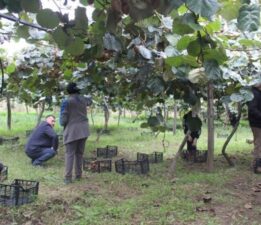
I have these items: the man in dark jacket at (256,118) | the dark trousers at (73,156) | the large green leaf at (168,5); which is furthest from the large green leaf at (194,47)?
the man in dark jacket at (256,118)

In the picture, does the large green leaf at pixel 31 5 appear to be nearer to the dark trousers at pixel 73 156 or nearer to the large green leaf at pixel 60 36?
the large green leaf at pixel 60 36

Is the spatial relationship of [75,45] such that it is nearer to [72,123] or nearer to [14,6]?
[14,6]

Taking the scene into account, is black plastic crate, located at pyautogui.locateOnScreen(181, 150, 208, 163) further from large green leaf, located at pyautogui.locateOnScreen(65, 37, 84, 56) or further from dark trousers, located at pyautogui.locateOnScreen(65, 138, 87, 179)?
large green leaf, located at pyautogui.locateOnScreen(65, 37, 84, 56)

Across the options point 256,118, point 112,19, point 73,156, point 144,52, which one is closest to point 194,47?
point 112,19

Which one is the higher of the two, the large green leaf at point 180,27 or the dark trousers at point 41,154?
the large green leaf at point 180,27

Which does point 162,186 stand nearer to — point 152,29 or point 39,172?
point 39,172

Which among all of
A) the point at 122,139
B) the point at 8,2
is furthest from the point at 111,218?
the point at 122,139

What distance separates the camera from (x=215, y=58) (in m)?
2.06

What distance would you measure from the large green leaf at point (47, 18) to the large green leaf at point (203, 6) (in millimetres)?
610

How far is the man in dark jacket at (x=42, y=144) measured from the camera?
27.2 ft

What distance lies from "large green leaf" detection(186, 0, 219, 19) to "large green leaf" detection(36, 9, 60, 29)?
24.0 inches

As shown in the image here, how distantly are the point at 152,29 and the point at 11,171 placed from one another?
18.0 feet

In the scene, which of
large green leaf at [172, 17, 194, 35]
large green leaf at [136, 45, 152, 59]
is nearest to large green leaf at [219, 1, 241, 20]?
large green leaf at [172, 17, 194, 35]

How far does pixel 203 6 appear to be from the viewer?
4.41 ft
